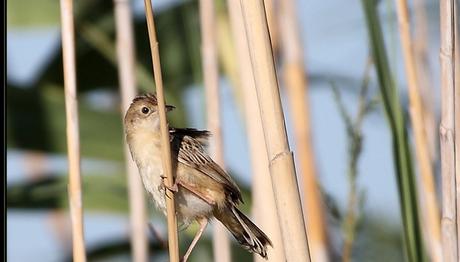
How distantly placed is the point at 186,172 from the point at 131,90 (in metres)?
0.60

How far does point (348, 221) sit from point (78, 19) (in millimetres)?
1655

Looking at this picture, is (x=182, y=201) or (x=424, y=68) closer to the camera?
(x=182, y=201)

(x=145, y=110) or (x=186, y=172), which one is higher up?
(x=145, y=110)

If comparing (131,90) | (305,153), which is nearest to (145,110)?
(131,90)

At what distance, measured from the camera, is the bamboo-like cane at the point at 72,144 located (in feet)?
7.33

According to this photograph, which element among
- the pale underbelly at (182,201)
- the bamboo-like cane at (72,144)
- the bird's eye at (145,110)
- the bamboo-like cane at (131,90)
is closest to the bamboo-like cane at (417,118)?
the pale underbelly at (182,201)

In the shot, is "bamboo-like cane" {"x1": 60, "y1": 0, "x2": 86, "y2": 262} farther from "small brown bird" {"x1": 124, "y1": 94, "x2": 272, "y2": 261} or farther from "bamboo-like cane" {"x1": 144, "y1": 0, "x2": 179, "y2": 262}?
"bamboo-like cane" {"x1": 144, "y1": 0, "x2": 179, "y2": 262}

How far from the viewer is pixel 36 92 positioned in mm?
3623

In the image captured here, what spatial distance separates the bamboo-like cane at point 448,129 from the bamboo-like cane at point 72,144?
890mm

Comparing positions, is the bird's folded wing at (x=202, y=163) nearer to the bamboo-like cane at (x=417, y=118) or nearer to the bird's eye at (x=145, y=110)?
the bird's eye at (x=145, y=110)

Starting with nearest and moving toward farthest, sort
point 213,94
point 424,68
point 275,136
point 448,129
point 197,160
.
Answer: point 275,136 < point 448,129 < point 197,160 < point 213,94 < point 424,68

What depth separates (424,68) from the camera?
132 inches

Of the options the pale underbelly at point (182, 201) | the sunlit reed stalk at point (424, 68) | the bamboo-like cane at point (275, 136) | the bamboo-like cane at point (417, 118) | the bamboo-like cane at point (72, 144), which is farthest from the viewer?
the sunlit reed stalk at point (424, 68)

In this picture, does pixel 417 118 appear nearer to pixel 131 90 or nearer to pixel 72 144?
pixel 72 144
